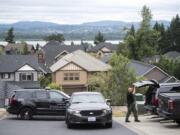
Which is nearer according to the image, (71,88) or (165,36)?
(71,88)

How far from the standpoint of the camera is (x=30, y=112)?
2430 centimetres

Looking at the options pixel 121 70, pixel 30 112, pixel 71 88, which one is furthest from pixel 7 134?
pixel 71 88

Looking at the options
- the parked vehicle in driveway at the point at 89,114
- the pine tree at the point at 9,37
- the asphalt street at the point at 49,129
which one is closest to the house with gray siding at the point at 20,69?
the asphalt street at the point at 49,129

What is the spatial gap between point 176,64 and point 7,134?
6629 cm

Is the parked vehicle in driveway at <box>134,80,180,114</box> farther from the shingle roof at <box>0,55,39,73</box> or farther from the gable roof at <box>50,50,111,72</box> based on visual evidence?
the shingle roof at <box>0,55,39,73</box>

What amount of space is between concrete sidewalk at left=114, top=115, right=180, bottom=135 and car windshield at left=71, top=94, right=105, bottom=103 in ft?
4.46

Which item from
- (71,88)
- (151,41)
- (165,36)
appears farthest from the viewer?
(165,36)

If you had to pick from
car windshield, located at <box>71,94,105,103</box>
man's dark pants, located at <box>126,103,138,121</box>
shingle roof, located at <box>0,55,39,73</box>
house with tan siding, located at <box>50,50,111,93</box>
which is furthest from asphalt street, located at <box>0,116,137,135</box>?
shingle roof, located at <box>0,55,39,73</box>

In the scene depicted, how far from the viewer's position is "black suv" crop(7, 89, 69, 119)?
79.2 ft

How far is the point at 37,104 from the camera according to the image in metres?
24.2

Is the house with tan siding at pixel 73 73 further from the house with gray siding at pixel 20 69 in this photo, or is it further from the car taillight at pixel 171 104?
the car taillight at pixel 171 104

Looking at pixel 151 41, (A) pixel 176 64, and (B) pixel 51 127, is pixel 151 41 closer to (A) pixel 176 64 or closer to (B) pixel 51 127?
(A) pixel 176 64

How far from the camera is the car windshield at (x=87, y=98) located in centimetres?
2109

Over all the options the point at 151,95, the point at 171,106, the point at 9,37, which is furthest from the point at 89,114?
the point at 9,37
